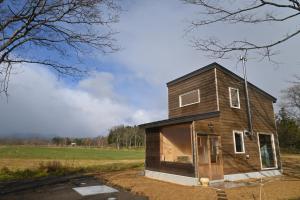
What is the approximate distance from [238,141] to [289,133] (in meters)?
37.0

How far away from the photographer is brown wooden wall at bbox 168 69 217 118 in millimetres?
14930

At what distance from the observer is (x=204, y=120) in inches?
536

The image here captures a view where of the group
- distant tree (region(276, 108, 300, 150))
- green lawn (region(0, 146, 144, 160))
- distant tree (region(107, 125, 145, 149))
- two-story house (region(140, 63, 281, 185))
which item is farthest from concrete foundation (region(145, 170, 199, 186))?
distant tree (region(107, 125, 145, 149))

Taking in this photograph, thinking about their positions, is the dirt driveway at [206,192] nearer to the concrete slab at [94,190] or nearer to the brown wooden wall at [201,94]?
the concrete slab at [94,190]

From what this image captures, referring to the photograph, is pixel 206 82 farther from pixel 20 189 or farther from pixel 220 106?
pixel 20 189

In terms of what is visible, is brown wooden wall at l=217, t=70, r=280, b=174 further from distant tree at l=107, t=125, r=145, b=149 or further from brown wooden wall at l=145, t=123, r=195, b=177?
distant tree at l=107, t=125, r=145, b=149

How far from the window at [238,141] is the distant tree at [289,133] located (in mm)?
36407

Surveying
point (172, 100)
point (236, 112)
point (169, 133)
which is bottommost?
point (169, 133)

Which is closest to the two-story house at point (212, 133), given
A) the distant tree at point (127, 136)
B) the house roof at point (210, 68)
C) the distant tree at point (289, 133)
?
the house roof at point (210, 68)

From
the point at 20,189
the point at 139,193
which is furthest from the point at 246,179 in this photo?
the point at 20,189

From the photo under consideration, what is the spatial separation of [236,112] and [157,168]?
20.4 ft

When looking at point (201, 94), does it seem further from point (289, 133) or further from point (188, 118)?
point (289, 133)

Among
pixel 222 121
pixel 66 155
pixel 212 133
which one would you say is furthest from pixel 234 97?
pixel 66 155

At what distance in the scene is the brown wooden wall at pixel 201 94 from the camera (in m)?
14.9
